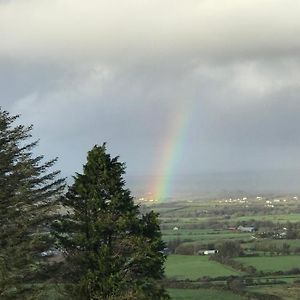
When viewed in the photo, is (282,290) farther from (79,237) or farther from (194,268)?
(79,237)

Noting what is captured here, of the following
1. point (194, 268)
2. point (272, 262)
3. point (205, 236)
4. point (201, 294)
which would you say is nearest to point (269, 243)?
point (272, 262)

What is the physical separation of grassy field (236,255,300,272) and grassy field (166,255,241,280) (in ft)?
10.6

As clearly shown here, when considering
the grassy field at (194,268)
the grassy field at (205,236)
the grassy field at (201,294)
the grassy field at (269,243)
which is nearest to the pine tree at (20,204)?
the grassy field at (201,294)

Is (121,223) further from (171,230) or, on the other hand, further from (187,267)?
(171,230)

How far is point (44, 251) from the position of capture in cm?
2153

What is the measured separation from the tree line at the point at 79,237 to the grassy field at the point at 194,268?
3703cm

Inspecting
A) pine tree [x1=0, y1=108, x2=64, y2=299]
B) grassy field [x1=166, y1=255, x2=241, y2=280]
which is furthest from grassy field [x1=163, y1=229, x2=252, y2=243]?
pine tree [x1=0, y1=108, x2=64, y2=299]

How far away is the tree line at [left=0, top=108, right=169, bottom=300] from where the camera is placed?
758 inches

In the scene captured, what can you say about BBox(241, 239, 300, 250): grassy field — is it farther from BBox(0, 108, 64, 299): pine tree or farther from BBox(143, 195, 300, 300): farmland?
BBox(0, 108, 64, 299): pine tree

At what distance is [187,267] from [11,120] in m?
44.9

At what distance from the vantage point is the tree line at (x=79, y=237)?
63.2ft

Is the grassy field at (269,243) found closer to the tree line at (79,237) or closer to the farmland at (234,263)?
the farmland at (234,263)

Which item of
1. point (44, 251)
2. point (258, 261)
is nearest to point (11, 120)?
point (44, 251)

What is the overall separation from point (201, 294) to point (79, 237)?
2998 cm
